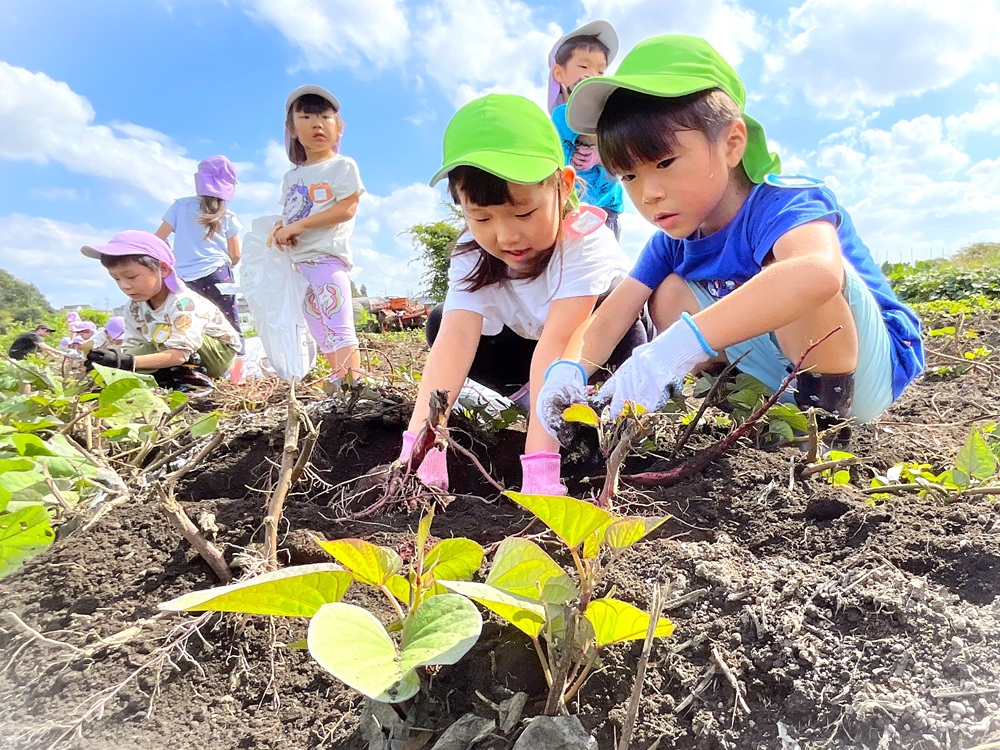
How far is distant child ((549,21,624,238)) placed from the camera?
2.63 m

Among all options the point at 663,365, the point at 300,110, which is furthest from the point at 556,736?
the point at 300,110

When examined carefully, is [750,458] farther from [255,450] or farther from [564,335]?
[255,450]

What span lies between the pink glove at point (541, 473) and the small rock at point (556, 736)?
0.70 m

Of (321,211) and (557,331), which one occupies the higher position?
(321,211)

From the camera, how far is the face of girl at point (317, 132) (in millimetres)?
3264

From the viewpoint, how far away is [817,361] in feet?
4.90

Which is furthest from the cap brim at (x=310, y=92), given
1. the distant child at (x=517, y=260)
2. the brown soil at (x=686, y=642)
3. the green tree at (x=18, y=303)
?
the green tree at (x=18, y=303)

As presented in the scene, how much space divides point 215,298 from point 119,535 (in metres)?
3.76

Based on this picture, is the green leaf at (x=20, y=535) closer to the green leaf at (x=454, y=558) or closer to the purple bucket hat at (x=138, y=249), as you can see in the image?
the green leaf at (x=454, y=558)

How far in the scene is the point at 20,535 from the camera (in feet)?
2.83

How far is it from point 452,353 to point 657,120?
2.76 feet

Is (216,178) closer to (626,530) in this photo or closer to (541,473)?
(541,473)

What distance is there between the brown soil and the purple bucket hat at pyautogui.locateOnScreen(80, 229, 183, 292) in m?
2.69

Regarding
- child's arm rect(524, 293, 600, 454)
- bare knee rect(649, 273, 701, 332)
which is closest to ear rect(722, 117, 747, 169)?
bare knee rect(649, 273, 701, 332)
